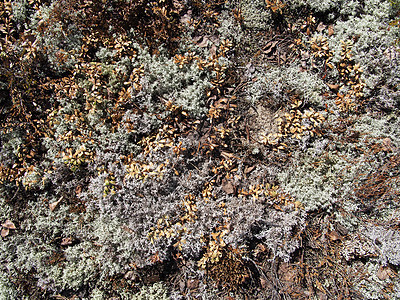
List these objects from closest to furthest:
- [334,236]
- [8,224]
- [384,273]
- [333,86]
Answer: [384,273] < [334,236] < [333,86] < [8,224]

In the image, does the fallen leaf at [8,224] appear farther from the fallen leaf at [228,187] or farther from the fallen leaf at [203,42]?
the fallen leaf at [203,42]

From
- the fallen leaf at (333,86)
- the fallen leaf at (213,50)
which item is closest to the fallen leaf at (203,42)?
the fallen leaf at (213,50)

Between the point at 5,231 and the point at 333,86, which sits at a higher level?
the point at 333,86

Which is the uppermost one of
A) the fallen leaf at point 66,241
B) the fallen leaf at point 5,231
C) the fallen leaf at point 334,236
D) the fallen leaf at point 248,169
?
the fallen leaf at point 248,169

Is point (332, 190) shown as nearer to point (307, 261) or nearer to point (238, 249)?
point (307, 261)

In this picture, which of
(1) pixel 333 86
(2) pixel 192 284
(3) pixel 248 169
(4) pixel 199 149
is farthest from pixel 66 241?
(1) pixel 333 86

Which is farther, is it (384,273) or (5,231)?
(5,231)

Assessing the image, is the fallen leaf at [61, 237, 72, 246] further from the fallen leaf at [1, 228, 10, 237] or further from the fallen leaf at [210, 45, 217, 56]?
the fallen leaf at [210, 45, 217, 56]

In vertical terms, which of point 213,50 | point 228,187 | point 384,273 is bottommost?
point 384,273

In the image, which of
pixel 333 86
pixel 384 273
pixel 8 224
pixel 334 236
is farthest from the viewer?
pixel 8 224

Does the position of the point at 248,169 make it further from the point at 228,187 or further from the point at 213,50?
the point at 213,50
